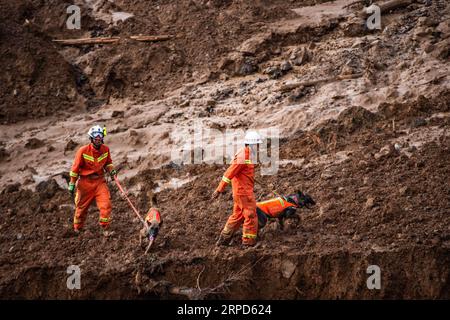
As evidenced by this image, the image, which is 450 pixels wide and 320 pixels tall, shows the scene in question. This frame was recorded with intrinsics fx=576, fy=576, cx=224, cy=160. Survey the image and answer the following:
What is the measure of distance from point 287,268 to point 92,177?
3.39 meters

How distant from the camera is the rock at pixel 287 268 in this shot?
25.0 feet

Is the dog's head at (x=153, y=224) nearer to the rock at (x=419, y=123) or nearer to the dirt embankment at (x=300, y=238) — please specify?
the dirt embankment at (x=300, y=238)

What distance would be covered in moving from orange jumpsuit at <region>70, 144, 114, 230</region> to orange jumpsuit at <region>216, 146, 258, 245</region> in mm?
2080

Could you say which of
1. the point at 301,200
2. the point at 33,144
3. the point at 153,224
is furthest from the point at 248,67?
the point at 153,224

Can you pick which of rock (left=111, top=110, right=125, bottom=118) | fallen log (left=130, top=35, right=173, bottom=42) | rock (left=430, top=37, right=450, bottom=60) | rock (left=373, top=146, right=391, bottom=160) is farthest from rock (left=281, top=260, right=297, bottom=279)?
fallen log (left=130, top=35, right=173, bottom=42)

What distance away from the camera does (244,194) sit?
7.88 meters

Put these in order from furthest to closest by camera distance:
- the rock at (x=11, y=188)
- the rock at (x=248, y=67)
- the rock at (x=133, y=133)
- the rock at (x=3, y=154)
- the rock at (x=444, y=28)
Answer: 1. the rock at (x=248, y=67)
2. the rock at (x=3, y=154)
3. the rock at (x=133, y=133)
4. the rock at (x=444, y=28)
5. the rock at (x=11, y=188)

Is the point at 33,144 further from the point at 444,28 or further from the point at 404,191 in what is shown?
the point at 444,28

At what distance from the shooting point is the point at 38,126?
46.9 feet

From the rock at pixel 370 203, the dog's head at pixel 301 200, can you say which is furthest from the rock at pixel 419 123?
the dog's head at pixel 301 200

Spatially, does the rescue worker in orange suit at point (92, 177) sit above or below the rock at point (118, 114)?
below

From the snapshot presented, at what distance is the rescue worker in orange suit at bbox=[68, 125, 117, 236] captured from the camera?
871cm

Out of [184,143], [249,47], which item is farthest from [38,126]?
[249,47]

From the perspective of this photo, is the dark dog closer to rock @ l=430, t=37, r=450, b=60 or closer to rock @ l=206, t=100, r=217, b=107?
rock @ l=206, t=100, r=217, b=107
